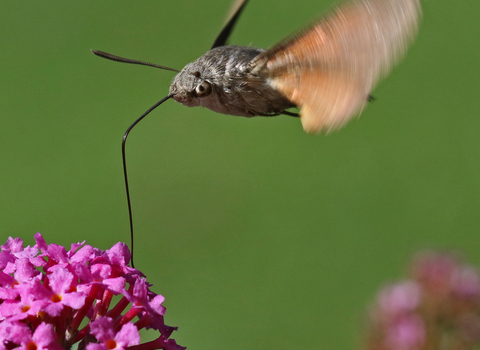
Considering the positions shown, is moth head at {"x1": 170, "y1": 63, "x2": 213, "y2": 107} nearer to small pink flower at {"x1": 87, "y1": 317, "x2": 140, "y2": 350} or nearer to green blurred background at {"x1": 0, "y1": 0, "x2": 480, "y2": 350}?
small pink flower at {"x1": 87, "y1": 317, "x2": 140, "y2": 350}

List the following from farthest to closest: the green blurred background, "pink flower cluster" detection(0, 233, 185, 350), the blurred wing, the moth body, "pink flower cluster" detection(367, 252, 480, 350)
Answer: the green blurred background
"pink flower cluster" detection(367, 252, 480, 350)
the moth body
the blurred wing
"pink flower cluster" detection(0, 233, 185, 350)

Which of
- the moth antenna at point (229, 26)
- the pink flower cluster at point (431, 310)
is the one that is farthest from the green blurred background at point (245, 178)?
the moth antenna at point (229, 26)

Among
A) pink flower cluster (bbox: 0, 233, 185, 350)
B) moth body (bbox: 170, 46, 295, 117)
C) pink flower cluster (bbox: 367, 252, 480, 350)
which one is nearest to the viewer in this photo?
pink flower cluster (bbox: 0, 233, 185, 350)

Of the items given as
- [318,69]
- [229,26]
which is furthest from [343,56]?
[229,26]

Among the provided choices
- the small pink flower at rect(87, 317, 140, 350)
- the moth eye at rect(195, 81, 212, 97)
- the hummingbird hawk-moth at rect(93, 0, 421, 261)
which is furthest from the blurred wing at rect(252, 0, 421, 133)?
the small pink flower at rect(87, 317, 140, 350)

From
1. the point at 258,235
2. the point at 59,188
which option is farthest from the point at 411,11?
the point at 59,188

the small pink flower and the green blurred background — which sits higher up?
the small pink flower
